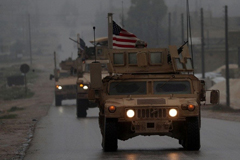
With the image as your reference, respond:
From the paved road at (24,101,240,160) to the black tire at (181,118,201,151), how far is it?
7.4 inches

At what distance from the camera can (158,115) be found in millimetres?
13781

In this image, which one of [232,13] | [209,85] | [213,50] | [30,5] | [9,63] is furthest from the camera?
[30,5]

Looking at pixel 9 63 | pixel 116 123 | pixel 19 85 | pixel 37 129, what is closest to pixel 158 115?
pixel 116 123

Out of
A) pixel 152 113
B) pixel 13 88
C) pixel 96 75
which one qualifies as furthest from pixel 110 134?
pixel 13 88

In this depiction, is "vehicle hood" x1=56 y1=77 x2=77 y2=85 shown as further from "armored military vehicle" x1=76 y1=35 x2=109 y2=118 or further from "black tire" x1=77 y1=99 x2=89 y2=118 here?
"black tire" x1=77 y1=99 x2=89 y2=118

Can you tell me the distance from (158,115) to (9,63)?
10393 cm

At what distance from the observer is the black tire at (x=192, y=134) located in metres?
13.8

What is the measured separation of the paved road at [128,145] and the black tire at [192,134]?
0.19m

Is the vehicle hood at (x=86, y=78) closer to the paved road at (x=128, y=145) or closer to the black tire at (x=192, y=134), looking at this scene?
the paved road at (x=128, y=145)

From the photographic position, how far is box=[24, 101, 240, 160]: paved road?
13508mm

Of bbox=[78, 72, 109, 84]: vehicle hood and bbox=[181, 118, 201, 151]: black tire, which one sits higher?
bbox=[78, 72, 109, 84]: vehicle hood

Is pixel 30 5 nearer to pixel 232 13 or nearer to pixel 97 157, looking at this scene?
pixel 232 13

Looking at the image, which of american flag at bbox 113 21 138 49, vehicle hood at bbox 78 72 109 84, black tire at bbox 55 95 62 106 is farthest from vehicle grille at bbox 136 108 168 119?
black tire at bbox 55 95 62 106

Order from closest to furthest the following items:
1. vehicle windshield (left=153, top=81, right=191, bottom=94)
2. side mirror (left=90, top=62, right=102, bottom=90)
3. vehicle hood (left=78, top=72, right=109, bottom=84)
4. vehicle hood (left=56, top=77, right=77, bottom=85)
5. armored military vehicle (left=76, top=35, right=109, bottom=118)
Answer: side mirror (left=90, top=62, right=102, bottom=90) → vehicle windshield (left=153, top=81, right=191, bottom=94) → armored military vehicle (left=76, top=35, right=109, bottom=118) → vehicle hood (left=78, top=72, right=109, bottom=84) → vehicle hood (left=56, top=77, right=77, bottom=85)
